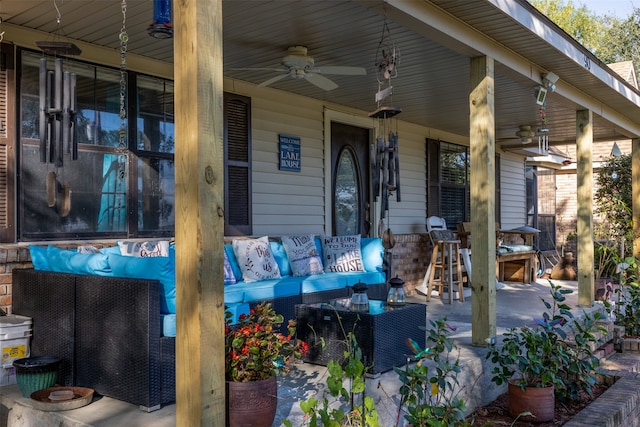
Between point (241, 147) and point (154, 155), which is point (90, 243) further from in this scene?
point (241, 147)

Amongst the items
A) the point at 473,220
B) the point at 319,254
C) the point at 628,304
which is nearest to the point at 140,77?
the point at 319,254

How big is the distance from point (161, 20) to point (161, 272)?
53.2 inches

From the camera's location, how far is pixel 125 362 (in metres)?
3.00

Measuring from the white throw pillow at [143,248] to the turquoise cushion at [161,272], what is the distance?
3.21 ft

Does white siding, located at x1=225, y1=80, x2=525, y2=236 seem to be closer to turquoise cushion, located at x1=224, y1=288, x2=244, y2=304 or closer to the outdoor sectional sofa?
turquoise cushion, located at x1=224, y1=288, x2=244, y2=304

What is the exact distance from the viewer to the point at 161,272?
3.17 m

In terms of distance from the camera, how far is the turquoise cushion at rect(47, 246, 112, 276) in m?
3.45

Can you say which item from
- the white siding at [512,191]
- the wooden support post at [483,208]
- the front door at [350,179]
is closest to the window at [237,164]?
the front door at [350,179]

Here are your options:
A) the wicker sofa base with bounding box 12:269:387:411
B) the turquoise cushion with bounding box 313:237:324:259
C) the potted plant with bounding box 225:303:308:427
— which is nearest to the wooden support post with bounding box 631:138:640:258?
the turquoise cushion with bounding box 313:237:324:259

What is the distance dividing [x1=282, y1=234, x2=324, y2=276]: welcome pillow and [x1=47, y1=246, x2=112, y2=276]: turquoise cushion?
218 centimetres

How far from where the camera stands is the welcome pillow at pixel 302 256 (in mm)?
5395

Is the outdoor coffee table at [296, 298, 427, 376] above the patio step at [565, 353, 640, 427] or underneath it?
above

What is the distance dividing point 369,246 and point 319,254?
53 cm

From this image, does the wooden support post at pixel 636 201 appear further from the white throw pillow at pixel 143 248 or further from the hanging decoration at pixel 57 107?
the hanging decoration at pixel 57 107
